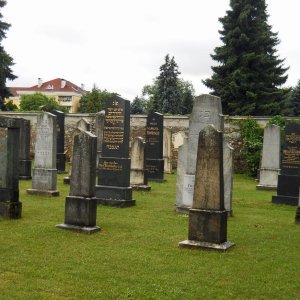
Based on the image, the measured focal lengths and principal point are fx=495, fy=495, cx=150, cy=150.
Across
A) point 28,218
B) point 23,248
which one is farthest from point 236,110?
point 23,248

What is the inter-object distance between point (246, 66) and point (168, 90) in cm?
2008

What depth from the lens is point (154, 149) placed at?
64.4ft

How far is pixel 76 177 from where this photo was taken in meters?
9.36

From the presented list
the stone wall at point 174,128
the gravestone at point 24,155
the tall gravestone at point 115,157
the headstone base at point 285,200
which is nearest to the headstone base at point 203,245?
the tall gravestone at point 115,157

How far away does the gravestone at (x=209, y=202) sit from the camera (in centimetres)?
796

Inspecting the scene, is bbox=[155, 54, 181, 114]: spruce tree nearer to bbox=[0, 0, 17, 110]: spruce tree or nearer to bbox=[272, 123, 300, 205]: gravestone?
bbox=[0, 0, 17, 110]: spruce tree

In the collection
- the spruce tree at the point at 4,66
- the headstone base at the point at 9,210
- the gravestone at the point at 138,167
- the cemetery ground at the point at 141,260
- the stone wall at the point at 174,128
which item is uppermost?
the spruce tree at the point at 4,66

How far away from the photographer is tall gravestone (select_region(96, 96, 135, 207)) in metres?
12.7

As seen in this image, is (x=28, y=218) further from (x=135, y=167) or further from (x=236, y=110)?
(x=236, y=110)

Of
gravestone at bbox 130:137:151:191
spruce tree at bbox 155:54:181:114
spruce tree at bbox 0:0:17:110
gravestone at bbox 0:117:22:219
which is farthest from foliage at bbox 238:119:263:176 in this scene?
spruce tree at bbox 155:54:181:114

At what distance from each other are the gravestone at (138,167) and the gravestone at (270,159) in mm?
4416

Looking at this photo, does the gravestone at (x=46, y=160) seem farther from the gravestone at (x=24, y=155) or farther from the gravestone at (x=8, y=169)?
the gravestone at (x=8, y=169)

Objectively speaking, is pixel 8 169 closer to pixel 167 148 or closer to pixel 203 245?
pixel 203 245

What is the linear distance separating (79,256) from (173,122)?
1977cm
